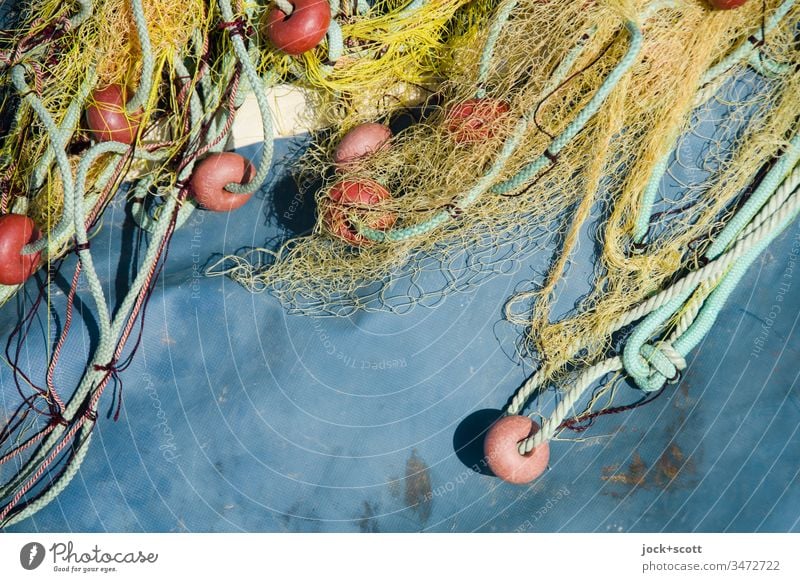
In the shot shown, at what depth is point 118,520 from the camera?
6.84ft

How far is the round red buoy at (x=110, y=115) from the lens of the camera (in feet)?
6.95

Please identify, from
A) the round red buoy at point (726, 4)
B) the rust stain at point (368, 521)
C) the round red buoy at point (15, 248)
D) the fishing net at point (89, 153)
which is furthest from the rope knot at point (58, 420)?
the round red buoy at point (726, 4)

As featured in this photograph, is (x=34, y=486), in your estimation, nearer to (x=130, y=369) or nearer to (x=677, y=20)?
(x=130, y=369)

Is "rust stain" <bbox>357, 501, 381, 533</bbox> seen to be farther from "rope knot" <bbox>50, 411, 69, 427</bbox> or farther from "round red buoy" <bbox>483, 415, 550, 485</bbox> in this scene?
"rope knot" <bbox>50, 411, 69, 427</bbox>

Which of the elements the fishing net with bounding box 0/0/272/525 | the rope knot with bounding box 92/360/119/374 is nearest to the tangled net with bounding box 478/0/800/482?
the fishing net with bounding box 0/0/272/525

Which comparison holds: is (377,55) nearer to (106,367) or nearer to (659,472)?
(106,367)

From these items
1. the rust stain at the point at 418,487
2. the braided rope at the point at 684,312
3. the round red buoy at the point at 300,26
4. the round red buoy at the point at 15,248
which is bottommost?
the rust stain at the point at 418,487

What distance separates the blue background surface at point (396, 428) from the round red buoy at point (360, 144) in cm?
46

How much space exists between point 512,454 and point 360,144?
957mm

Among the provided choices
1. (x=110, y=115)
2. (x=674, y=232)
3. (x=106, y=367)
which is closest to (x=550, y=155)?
(x=674, y=232)

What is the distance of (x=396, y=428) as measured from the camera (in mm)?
2141

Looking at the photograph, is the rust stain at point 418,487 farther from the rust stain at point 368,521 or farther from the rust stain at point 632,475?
the rust stain at point 632,475

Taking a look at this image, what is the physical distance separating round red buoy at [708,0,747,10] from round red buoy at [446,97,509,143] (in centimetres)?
58

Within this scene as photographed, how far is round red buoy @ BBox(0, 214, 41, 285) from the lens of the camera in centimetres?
202
